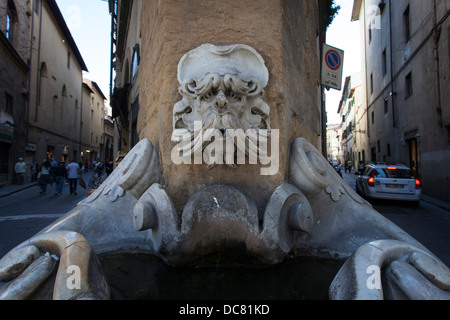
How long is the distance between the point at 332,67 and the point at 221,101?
Result: 5.57 metres

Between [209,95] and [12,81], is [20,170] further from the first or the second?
[209,95]

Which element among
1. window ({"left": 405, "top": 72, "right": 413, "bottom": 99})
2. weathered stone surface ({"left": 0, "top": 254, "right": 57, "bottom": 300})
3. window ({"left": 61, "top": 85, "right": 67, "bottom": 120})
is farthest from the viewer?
window ({"left": 61, "top": 85, "right": 67, "bottom": 120})

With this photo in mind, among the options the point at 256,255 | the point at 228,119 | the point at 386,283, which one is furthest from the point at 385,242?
the point at 228,119

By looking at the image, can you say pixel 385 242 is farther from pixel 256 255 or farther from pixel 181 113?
pixel 181 113

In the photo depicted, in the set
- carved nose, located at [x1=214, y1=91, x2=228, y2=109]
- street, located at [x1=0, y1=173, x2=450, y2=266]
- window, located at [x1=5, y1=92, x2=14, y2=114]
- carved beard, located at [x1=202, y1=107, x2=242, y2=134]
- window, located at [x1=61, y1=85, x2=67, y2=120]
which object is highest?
window, located at [x1=61, y1=85, x2=67, y2=120]

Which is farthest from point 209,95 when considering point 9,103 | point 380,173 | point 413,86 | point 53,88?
point 53,88

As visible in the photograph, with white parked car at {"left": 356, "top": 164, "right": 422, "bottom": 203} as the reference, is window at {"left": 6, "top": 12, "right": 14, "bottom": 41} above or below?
above

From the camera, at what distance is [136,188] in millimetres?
2006

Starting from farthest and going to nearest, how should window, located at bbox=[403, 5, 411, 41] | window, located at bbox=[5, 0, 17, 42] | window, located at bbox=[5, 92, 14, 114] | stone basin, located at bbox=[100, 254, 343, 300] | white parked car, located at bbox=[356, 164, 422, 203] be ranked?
1. window, located at bbox=[5, 92, 14, 114]
2. window, located at bbox=[5, 0, 17, 42]
3. window, located at bbox=[403, 5, 411, 41]
4. white parked car, located at bbox=[356, 164, 422, 203]
5. stone basin, located at bbox=[100, 254, 343, 300]

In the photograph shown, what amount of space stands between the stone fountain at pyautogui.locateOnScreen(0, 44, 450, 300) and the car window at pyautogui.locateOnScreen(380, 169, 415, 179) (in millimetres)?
7473

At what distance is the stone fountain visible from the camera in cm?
167

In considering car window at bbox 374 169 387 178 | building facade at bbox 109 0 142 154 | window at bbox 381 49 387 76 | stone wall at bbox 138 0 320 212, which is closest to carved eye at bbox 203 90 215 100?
stone wall at bbox 138 0 320 212

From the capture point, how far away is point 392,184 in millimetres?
8148

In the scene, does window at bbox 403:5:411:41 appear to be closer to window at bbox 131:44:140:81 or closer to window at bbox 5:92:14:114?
window at bbox 131:44:140:81
